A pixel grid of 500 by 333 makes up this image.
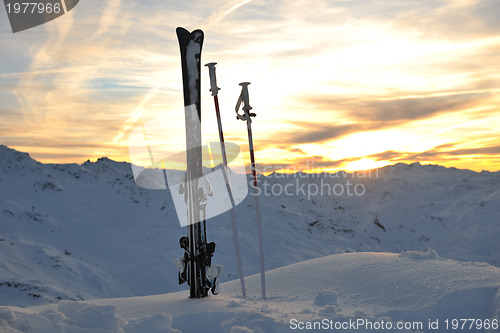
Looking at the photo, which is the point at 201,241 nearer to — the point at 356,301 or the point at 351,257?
the point at 356,301

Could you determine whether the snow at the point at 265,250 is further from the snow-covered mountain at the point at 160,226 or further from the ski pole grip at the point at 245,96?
the ski pole grip at the point at 245,96

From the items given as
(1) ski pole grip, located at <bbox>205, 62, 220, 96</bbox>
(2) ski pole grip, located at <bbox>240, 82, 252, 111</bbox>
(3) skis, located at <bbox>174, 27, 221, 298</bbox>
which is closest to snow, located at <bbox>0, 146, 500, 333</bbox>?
(3) skis, located at <bbox>174, 27, 221, 298</bbox>

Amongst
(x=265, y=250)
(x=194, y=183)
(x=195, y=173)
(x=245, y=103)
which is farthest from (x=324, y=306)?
(x=265, y=250)

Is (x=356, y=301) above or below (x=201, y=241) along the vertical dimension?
below

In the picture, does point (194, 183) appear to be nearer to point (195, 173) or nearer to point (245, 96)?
point (195, 173)

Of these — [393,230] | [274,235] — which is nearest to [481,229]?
[393,230]

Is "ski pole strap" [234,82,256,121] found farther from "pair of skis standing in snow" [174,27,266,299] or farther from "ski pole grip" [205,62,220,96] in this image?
"ski pole grip" [205,62,220,96]

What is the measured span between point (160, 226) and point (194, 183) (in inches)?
1980

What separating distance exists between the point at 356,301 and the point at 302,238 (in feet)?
164

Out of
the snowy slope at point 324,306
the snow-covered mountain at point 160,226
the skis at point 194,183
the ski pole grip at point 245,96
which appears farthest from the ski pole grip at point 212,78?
the snow-covered mountain at point 160,226

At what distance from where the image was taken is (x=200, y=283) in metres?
7.54

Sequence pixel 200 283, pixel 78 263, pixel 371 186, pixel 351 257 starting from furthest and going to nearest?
pixel 371 186 → pixel 78 263 → pixel 351 257 → pixel 200 283

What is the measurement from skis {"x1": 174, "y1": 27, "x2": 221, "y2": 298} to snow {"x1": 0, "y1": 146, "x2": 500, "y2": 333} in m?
0.55

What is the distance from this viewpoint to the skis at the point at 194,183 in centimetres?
749
